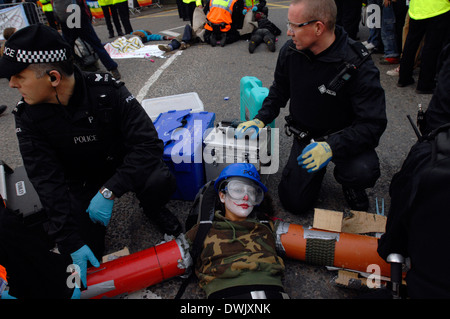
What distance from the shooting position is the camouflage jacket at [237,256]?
189 centimetres

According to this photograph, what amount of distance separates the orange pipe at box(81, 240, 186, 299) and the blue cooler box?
705 mm

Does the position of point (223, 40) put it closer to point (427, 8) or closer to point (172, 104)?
point (172, 104)

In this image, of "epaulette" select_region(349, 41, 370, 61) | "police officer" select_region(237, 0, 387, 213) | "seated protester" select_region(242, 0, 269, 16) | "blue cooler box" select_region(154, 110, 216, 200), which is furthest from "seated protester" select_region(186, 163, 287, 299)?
"seated protester" select_region(242, 0, 269, 16)

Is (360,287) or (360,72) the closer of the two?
(360,287)

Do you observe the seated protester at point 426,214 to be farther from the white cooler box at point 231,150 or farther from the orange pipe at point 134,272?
the orange pipe at point 134,272

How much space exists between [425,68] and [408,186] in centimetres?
342

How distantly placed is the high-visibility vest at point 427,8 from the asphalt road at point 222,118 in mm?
1007

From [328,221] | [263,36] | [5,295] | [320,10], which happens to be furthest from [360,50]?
[263,36]

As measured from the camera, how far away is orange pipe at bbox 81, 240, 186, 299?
1.95 metres

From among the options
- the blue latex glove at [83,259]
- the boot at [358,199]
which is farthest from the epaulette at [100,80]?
the boot at [358,199]

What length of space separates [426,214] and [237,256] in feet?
3.65
